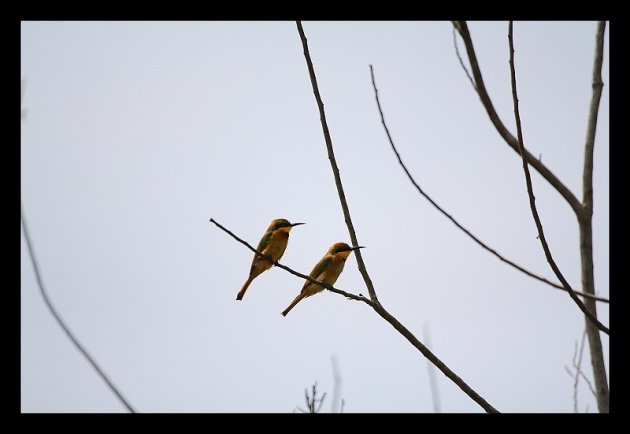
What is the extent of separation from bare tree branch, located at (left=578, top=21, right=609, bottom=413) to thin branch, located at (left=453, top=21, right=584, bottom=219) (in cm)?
8

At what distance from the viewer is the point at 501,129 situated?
3.02m

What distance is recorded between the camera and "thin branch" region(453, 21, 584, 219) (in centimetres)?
289

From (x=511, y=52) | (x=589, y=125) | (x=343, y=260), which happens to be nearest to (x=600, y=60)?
(x=589, y=125)

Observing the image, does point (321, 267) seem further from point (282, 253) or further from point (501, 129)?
point (501, 129)

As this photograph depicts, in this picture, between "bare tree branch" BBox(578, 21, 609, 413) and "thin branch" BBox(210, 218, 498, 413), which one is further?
"bare tree branch" BBox(578, 21, 609, 413)

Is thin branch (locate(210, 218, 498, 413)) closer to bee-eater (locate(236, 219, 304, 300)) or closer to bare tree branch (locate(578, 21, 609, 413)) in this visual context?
bare tree branch (locate(578, 21, 609, 413))

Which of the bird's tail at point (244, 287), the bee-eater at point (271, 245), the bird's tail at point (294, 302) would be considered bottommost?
the bird's tail at point (294, 302)

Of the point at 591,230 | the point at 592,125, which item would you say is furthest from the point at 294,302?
the point at 592,125

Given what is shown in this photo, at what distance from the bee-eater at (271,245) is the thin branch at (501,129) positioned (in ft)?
11.4

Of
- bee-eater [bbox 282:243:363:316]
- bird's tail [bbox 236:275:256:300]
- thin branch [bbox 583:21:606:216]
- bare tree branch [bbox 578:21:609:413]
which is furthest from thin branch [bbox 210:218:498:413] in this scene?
bird's tail [bbox 236:275:256:300]

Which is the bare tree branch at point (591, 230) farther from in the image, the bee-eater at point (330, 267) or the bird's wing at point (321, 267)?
the bird's wing at point (321, 267)

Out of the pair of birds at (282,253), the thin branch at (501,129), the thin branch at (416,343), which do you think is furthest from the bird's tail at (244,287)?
the thin branch at (501,129)

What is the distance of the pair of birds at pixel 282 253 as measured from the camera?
20.7 feet
